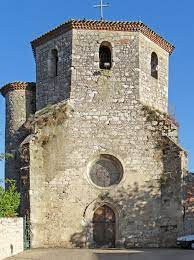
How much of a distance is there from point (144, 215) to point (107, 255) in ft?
13.1

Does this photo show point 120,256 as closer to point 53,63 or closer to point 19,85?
point 53,63

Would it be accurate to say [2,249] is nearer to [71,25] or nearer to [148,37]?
[71,25]

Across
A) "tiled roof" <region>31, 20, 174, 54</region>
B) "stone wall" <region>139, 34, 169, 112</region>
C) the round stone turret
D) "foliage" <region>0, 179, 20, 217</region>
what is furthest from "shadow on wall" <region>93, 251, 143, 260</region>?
"tiled roof" <region>31, 20, 174, 54</region>

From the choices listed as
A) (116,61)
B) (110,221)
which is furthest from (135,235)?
(116,61)

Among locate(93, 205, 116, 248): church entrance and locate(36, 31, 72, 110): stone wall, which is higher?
locate(36, 31, 72, 110): stone wall

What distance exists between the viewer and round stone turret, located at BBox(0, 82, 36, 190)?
2422 cm

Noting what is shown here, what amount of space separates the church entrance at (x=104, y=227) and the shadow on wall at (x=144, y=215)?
22 centimetres

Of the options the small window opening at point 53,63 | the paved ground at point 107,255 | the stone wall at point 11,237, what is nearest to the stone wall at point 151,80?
the small window opening at point 53,63

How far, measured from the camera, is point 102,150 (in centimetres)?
2170

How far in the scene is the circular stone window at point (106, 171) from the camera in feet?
71.1

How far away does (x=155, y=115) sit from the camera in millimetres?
22156

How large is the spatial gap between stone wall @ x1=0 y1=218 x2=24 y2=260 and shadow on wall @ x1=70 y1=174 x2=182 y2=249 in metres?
2.87

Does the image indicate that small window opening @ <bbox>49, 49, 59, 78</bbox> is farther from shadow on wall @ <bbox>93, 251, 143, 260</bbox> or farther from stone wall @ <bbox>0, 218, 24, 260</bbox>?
shadow on wall @ <bbox>93, 251, 143, 260</bbox>

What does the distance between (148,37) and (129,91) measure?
3201 millimetres
